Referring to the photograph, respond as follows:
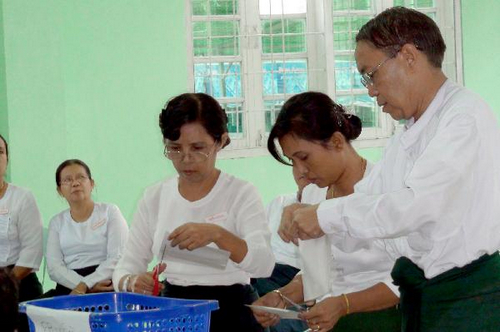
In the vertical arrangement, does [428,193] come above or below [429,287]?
above

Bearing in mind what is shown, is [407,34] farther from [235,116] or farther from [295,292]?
[235,116]

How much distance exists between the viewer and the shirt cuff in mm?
1835

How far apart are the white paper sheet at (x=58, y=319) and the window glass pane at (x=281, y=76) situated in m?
4.36

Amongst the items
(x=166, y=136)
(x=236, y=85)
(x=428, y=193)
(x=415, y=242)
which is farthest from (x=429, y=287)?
(x=236, y=85)

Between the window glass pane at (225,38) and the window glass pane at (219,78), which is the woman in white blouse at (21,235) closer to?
the window glass pane at (219,78)

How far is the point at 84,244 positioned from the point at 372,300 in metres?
2.94

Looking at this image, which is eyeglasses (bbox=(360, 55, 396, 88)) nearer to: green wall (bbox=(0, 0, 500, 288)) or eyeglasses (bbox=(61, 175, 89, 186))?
eyeglasses (bbox=(61, 175, 89, 186))

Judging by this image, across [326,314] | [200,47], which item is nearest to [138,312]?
[326,314]

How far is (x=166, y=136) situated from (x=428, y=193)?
118cm

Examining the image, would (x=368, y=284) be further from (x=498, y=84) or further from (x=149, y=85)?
(x=498, y=84)

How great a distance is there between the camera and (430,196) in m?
1.69

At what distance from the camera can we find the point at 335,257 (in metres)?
2.30

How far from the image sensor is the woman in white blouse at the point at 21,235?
15.0 ft

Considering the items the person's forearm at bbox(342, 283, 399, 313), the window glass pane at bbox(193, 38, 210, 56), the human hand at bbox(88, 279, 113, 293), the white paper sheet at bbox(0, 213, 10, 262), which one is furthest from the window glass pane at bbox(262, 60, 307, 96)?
the person's forearm at bbox(342, 283, 399, 313)
